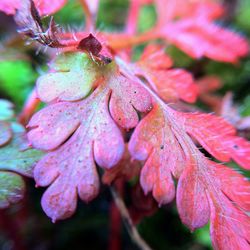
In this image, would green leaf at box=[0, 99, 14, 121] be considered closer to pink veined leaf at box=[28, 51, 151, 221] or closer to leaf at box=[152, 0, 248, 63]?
pink veined leaf at box=[28, 51, 151, 221]

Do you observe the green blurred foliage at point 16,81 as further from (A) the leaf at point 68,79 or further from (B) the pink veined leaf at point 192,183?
(B) the pink veined leaf at point 192,183

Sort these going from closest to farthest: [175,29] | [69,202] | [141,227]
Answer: [69,202], [141,227], [175,29]

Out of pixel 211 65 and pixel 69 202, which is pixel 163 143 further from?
pixel 211 65

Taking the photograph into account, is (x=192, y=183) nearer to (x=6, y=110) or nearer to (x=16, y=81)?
(x=6, y=110)

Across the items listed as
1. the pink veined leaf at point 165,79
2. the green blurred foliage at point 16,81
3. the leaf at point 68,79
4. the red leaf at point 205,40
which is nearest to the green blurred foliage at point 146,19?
the red leaf at point 205,40

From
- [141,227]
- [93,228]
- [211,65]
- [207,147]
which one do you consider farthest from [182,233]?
[211,65]

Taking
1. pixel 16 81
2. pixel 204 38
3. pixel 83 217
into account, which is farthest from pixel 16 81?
pixel 204 38
